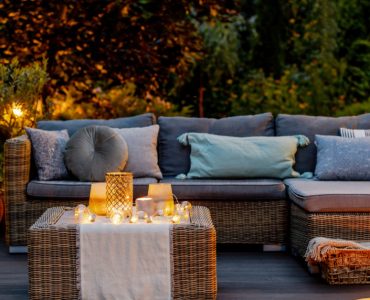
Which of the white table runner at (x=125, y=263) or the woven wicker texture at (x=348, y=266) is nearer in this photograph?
the white table runner at (x=125, y=263)

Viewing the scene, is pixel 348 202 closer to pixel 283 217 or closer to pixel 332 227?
pixel 332 227

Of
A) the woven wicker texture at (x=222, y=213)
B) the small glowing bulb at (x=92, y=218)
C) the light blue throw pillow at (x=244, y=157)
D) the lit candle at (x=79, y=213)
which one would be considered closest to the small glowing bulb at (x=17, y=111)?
the woven wicker texture at (x=222, y=213)

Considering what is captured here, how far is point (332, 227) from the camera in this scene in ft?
13.2

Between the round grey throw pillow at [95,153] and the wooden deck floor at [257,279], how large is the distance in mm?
611

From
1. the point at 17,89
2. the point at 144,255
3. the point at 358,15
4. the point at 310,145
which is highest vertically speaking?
the point at 358,15

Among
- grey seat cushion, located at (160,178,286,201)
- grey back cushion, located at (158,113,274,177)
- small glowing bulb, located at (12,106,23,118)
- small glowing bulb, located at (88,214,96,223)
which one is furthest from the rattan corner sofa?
small glowing bulb, located at (88,214,96,223)

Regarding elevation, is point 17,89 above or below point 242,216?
above

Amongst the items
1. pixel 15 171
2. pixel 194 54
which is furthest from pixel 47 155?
pixel 194 54

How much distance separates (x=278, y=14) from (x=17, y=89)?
4007mm

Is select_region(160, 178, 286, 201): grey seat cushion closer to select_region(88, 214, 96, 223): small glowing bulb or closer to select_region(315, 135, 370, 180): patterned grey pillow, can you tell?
select_region(315, 135, 370, 180): patterned grey pillow

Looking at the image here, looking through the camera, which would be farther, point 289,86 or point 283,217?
point 289,86

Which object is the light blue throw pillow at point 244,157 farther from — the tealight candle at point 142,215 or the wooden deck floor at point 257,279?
the tealight candle at point 142,215

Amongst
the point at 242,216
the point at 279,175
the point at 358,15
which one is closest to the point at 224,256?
the point at 242,216

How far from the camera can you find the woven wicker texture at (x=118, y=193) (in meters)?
3.54
